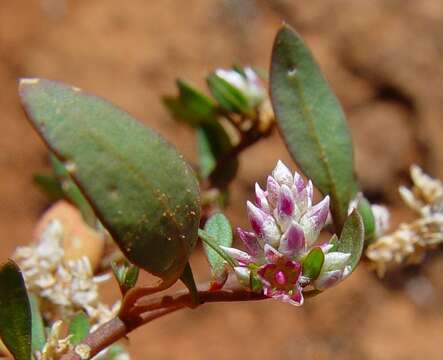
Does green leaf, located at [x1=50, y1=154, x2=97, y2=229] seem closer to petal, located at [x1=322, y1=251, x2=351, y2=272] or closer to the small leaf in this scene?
the small leaf

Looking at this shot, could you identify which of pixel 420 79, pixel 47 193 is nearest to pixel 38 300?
pixel 47 193

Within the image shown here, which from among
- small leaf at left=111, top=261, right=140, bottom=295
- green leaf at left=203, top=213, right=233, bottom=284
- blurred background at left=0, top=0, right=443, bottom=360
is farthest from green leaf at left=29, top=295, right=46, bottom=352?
blurred background at left=0, top=0, right=443, bottom=360

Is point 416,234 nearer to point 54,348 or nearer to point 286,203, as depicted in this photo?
point 286,203

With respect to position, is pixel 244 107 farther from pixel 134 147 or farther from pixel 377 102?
pixel 377 102

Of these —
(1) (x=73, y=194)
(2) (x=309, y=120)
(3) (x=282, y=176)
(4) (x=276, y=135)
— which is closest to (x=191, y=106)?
(1) (x=73, y=194)

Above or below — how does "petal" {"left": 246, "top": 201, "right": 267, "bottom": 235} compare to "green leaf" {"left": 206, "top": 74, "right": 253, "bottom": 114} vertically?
above

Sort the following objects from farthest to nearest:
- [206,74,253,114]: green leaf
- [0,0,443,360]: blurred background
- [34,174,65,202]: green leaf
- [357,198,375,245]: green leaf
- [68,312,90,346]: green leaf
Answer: [0,0,443,360]: blurred background
[34,174,65,202]: green leaf
[206,74,253,114]: green leaf
[357,198,375,245]: green leaf
[68,312,90,346]: green leaf

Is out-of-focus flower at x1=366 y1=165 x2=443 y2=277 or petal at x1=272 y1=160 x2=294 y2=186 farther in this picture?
out-of-focus flower at x1=366 y1=165 x2=443 y2=277
